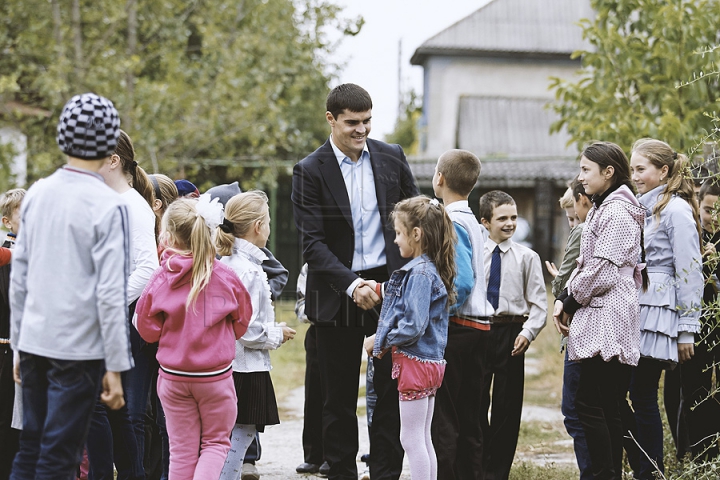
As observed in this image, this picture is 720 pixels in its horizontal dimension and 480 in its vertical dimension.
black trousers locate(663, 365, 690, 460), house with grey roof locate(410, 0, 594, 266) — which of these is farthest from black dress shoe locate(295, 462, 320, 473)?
house with grey roof locate(410, 0, 594, 266)

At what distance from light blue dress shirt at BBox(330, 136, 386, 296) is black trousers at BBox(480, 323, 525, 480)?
3.22ft

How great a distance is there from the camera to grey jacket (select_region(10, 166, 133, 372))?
3314 mm

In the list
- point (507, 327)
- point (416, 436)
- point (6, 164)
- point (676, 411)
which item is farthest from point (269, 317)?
point (6, 164)

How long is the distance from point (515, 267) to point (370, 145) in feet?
3.96

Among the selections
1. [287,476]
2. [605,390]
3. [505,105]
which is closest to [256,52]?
[287,476]

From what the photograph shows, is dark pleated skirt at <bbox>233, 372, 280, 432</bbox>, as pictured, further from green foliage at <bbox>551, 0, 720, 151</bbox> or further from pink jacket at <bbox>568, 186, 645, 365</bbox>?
green foliage at <bbox>551, 0, 720, 151</bbox>

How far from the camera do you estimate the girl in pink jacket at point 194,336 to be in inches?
159

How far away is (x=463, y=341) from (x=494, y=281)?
0.71 m

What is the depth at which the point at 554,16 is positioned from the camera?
34688 millimetres

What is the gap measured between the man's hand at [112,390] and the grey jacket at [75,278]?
37mm

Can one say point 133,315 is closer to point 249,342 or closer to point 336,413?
point 249,342

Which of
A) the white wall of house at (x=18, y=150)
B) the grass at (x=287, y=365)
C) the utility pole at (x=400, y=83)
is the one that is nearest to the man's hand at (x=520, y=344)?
the grass at (x=287, y=365)

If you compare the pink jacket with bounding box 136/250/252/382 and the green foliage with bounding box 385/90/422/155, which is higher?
the green foliage with bounding box 385/90/422/155

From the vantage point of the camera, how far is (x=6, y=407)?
4480mm
